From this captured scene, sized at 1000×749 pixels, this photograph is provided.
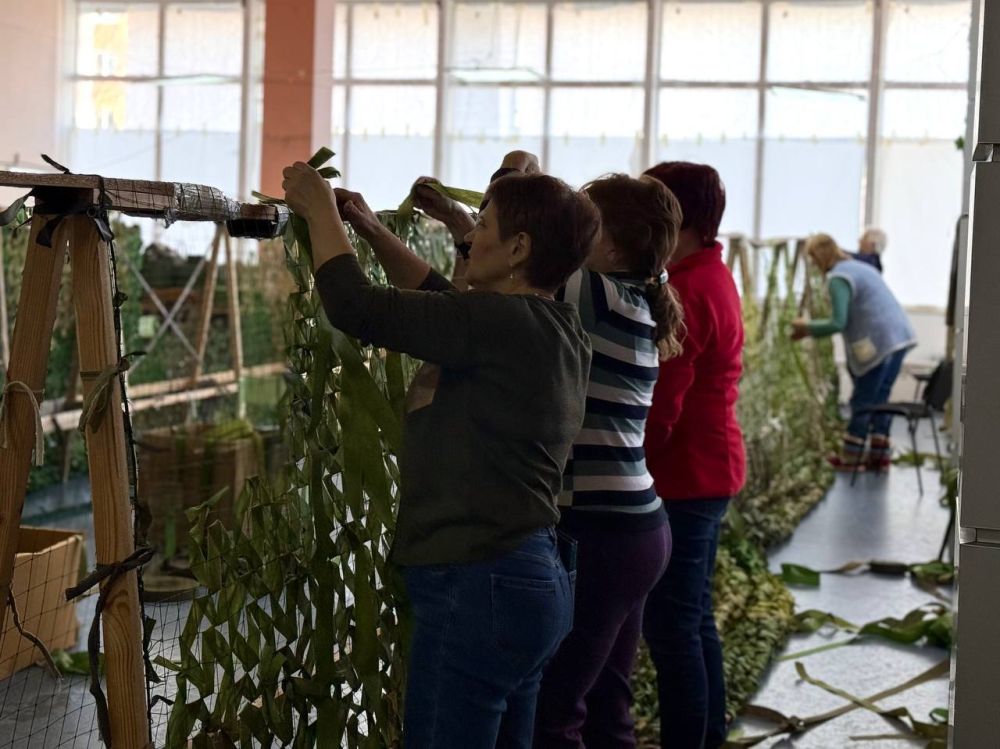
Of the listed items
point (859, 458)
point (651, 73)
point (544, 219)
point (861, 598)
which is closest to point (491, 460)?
point (544, 219)

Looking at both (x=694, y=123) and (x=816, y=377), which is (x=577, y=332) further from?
(x=694, y=123)

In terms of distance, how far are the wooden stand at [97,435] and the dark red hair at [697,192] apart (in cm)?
138

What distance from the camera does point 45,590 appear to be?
3.77 metres

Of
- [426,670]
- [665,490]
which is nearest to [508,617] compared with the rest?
[426,670]

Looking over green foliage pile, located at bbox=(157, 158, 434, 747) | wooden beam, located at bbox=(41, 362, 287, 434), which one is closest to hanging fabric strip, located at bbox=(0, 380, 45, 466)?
green foliage pile, located at bbox=(157, 158, 434, 747)

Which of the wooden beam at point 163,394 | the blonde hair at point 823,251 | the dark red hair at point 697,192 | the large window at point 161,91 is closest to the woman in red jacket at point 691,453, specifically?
the dark red hair at point 697,192

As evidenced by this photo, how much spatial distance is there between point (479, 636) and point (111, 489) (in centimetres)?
57

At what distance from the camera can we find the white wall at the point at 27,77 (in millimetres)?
8992

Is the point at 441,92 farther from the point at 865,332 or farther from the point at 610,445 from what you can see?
the point at 610,445

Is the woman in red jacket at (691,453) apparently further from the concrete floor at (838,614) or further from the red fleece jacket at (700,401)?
the concrete floor at (838,614)

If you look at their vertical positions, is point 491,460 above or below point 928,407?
above

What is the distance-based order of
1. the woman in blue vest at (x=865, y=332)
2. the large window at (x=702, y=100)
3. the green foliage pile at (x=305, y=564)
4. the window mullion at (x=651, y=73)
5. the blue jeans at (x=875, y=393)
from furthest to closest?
the window mullion at (x=651, y=73) < the large window at (x=702, y=100) < the blue jeans at (x=875, y=393) < the woman in blue vest at (x=865, y=332) < the green foliage pile at (x=305, y=564)

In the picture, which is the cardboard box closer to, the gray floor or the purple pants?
the purple pants

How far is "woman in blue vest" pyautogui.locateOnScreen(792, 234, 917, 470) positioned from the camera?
26.5 feet
